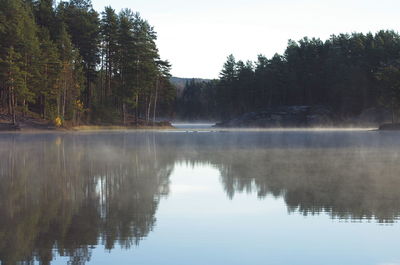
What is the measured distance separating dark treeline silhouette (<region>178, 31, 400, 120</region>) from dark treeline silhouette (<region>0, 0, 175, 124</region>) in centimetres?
3972

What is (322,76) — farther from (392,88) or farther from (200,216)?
(200,216)

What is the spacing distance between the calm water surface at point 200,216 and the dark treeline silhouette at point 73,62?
5045cm

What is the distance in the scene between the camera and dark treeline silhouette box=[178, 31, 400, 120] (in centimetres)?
11112

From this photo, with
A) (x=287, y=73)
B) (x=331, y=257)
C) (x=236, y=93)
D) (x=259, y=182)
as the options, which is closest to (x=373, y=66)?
(x=287, y=73)

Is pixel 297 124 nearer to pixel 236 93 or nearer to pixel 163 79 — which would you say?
pixel 163 79

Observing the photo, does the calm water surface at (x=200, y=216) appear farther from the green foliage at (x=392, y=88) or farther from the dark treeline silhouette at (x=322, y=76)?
the dark treeline silhouette at (x=322, y=76)

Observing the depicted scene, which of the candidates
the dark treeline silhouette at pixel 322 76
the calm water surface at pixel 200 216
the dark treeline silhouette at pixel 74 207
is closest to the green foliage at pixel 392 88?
the dark treeline silhouette at pixel 322 76

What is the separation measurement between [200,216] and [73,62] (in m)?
72.6

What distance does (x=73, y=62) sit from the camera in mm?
79000

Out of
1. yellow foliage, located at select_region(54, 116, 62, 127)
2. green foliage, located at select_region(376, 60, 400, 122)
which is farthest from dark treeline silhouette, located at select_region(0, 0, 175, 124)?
green foliage, located at select_region(376, 60, 400, 122)

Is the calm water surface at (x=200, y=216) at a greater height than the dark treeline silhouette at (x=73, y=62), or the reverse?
the dark treeline silhouette at (x=73, y=62)

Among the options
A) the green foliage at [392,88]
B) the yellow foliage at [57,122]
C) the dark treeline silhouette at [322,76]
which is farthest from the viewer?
the dark treeline silhouette at [322,76]

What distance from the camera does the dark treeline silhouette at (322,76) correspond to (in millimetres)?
111125

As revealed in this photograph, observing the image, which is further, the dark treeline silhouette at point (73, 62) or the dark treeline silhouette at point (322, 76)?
the dark treeline silhouette at point (322, 76)
